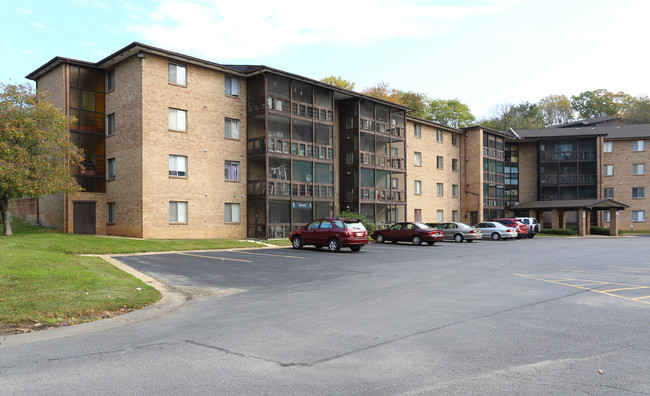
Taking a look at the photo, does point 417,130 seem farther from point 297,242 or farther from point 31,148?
point 31,148

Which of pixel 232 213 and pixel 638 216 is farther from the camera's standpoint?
pixel 638 216

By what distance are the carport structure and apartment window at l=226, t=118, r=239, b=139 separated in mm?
36706

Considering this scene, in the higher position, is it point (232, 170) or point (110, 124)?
point (110, 124)

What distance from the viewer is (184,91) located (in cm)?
2975

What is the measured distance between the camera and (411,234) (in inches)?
1187

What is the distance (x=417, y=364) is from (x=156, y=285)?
29.2ft

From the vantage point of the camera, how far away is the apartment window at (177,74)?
96.2 ft

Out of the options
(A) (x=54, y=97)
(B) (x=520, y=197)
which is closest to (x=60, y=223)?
(A) (x=54, y=97)

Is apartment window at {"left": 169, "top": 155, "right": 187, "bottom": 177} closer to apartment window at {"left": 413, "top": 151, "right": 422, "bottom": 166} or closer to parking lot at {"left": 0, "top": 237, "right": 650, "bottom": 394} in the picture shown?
parking lot at {"left": 0, "top": 237, "right": 650, "bottom": 394}

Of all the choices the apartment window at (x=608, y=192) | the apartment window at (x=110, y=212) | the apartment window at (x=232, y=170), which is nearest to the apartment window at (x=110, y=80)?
the apartment window at (x=110, y=212)

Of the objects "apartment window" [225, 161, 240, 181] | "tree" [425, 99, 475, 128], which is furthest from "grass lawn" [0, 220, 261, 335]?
"tree" [425, 99, 475, 128]

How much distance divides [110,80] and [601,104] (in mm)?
93785

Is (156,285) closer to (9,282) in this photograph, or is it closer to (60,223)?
(9,282)

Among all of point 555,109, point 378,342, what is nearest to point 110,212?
point 378,342
